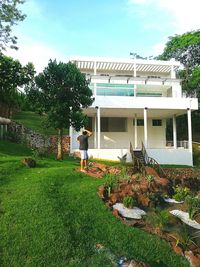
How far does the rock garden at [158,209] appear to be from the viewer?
28.1 ft

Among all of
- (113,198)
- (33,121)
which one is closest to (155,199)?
(113,198)

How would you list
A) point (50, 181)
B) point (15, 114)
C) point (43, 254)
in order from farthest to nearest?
point (15, 114)
point (50, 181)
point (43, 254)

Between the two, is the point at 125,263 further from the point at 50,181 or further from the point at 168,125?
the point at 168,125

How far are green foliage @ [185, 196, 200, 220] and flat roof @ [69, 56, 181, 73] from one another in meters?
21.2

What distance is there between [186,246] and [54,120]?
1390cm

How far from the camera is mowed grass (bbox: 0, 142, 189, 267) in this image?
23.1 feet

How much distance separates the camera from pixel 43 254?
7016 millimetres

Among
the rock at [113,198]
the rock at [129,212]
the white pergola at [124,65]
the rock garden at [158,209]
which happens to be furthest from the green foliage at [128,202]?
the white pergola at [124,65]

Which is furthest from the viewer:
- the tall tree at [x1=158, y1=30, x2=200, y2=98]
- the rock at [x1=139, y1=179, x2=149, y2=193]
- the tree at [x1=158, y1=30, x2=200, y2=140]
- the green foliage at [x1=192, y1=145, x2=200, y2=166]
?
the tall tree at [x1=158, y1=30, x2=200, y2=98]

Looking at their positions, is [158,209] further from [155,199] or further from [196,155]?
[196,155]

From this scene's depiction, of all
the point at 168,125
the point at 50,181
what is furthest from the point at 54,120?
the point at 168,125

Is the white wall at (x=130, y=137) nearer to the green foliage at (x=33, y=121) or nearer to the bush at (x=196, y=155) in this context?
the bush at (x=196, y=155)

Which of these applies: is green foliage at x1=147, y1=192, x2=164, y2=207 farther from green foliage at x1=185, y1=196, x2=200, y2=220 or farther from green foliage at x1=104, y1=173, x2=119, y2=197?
green foliage at x1=104, y1=173, x2=119, y2=197

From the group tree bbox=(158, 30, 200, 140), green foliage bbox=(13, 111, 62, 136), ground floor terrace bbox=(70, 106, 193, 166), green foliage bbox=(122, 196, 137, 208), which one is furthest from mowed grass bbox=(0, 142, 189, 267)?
tree bbox=(158, 30, 200, 140)
